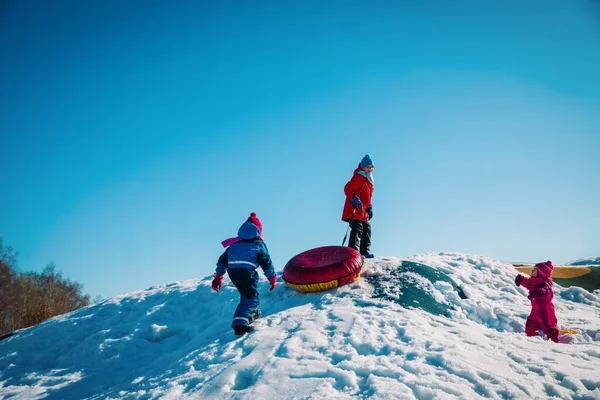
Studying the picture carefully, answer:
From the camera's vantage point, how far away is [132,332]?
6129 millimetres

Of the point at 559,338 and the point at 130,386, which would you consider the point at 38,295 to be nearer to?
the point at 130,386

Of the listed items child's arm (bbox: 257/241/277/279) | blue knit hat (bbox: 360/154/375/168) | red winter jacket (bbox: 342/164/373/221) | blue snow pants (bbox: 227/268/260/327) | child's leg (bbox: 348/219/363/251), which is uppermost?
blue knit hat (bbox: 360/154/375/168)

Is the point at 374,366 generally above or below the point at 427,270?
below

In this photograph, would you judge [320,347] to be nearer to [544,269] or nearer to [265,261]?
[265,261]

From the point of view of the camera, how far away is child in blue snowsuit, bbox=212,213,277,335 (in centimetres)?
466

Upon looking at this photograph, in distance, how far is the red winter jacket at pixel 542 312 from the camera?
4691 millimetres

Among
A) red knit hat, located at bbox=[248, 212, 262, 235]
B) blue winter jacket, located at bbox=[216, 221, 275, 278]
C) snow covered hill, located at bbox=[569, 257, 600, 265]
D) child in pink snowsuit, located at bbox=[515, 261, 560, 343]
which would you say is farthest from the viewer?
snow covered hill, located at bbox=[569, 257, 600, 265]

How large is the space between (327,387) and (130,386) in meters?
2.59

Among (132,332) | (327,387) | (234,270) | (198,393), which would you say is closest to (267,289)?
(234,270)

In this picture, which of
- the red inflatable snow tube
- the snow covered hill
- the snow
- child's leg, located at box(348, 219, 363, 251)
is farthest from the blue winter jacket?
the snow covered hill

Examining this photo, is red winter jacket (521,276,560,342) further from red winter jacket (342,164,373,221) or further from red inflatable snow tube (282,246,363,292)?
red winter jacket (342,164,373,221)

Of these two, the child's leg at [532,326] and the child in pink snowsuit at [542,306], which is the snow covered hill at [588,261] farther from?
the child's leg at [532,326]

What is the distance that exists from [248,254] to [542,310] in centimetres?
422

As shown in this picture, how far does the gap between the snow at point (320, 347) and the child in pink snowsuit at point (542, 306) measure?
284 mm
